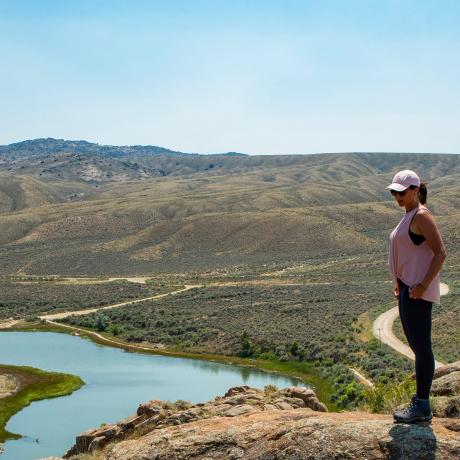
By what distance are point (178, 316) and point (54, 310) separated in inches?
764

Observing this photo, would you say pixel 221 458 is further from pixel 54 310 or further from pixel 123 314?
pixel 54 310

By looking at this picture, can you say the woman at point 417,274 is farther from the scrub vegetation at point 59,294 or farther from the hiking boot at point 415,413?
the scrub vegetation at point 59,294

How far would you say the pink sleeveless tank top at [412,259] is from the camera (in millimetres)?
8484

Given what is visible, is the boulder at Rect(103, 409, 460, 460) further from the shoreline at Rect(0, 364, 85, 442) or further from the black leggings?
the shoreline at Rect(0, 364, 85, 442)

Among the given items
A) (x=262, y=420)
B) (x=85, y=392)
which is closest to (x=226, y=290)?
(x=85, y=392)

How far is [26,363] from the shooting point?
5578 cm

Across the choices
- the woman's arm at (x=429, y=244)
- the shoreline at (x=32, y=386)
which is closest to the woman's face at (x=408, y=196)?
the woman's arm at (x=429, y=244)

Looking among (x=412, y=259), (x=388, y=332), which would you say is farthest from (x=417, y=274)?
(x=388, y=332)

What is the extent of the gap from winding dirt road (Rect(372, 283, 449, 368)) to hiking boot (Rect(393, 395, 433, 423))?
3605 cm

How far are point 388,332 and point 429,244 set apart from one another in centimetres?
5074

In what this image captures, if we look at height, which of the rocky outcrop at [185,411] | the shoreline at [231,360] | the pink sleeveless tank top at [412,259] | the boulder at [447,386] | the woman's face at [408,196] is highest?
the woman's face at [408,196]

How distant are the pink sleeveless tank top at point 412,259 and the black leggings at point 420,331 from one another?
14cm

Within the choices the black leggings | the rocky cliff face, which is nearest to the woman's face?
the black leggings

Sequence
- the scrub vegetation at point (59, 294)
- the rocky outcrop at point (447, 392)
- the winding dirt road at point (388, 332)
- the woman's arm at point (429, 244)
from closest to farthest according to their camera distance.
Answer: the woman's arm at point (429, 244) → the rocky outcrop at point (447, 392) → the winding dirt road at point (388, 332) → the scrub vegetation at point (59, 294)
